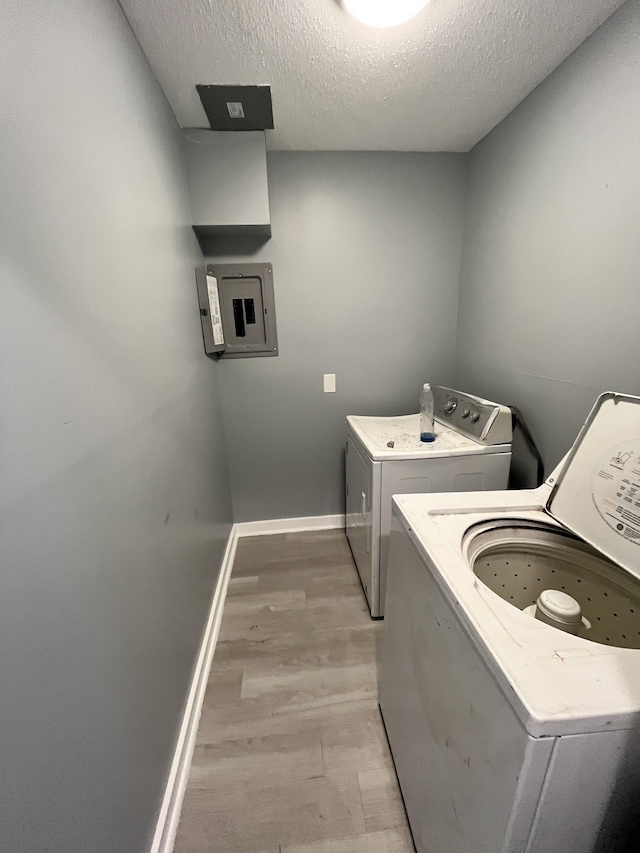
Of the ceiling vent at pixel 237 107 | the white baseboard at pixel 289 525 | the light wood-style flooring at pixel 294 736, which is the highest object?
the ceiling vent at pixel 237 107

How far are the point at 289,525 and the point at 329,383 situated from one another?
3.54ft

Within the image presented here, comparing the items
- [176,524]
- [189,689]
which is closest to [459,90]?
[176,524]

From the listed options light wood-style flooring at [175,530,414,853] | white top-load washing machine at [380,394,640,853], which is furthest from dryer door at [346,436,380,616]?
white top-load washing machine at [380,394,640,853]

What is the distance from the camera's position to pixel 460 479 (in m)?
1.55

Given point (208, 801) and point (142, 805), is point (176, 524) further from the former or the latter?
point (208, 801)

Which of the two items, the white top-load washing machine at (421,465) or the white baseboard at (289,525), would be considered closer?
the white top-load washing machine at (421,465)

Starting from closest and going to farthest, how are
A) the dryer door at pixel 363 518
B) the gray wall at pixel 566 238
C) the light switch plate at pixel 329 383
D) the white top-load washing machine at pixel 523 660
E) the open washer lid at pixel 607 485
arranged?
the white top-load washing machine at pixel 523 660
the open washer lid at pixel 607 485
the gray wall at pixel 566 238
the dryer door at pixel 363 518
the light switch plate at pixel 329 383

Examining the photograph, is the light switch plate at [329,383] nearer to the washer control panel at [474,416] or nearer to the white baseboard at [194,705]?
the washer control panel at [474,416]

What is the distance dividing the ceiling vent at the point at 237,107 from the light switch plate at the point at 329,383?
130 centimetres

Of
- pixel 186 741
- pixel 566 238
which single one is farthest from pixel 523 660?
pixel 566 238

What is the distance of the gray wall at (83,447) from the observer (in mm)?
515

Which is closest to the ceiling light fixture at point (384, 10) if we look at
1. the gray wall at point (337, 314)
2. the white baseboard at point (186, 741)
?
the gray wall at point (337, 314)

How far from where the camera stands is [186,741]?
115 centimetres

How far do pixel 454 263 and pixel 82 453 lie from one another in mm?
2230
